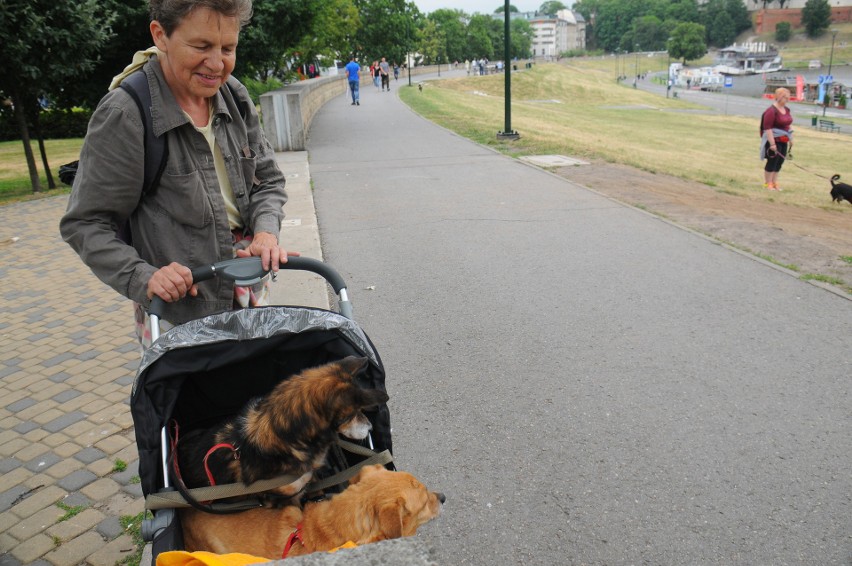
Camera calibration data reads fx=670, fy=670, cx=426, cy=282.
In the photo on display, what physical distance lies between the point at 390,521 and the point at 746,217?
10220 millimetres

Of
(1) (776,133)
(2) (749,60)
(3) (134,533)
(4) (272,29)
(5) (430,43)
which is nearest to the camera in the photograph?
(3) (134,533)

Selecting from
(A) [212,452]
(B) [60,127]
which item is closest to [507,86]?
(A) [212,452]

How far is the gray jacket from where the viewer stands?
2387 mm

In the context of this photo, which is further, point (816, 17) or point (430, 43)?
point (816, 17)

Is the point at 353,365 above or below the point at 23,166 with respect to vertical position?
above

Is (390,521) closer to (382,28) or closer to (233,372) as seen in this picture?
(233,372)

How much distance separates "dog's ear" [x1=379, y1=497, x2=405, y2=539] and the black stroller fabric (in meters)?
0.39

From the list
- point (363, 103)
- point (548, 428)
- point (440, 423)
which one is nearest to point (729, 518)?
point (548, 428)

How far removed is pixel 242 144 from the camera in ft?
9.23

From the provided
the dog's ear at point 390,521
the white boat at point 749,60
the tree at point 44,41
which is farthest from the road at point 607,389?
the white boat at point 749,60

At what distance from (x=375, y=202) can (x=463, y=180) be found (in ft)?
7.73

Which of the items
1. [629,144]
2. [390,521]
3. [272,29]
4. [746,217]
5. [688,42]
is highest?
[688,42]

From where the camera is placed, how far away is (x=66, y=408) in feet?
15.9

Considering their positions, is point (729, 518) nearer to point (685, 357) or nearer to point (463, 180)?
point (685, 357)
